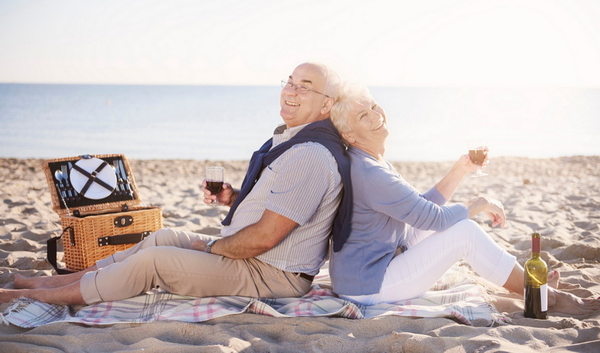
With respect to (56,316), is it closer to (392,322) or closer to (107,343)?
(107,343)

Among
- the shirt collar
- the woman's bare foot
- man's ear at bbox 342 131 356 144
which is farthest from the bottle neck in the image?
the woman's bare foot

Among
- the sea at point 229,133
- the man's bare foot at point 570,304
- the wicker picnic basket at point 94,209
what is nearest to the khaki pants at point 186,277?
the wicker picnic basket at point 94,209

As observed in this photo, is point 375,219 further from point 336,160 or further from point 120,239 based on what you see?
point 120,239

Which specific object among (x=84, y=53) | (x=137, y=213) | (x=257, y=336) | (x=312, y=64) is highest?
(x=84, y=53)

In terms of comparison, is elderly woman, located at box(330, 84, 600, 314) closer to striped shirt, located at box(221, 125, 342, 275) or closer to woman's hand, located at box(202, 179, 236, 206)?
striped shirt, located at box(221, 125, 342, 275)

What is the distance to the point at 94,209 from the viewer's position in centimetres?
423

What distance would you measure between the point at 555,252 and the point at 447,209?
73.4 inches

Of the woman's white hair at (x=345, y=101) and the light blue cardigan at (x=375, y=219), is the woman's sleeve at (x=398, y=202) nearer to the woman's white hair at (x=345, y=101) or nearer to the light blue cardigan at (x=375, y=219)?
the light blue cardigan at (x=375, y=219)

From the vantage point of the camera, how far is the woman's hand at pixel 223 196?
3.53 m

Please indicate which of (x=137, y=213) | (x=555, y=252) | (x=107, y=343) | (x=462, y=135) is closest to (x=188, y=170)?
(x=137, y=213)

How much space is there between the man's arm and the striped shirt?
49mm

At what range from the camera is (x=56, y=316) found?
10.2ft

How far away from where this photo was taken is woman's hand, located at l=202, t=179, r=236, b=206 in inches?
139

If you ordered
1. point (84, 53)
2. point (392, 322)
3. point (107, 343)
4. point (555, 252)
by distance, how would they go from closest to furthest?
point (107, 343) < point (392, 322) < point (555, 252) < point (84, 53)
